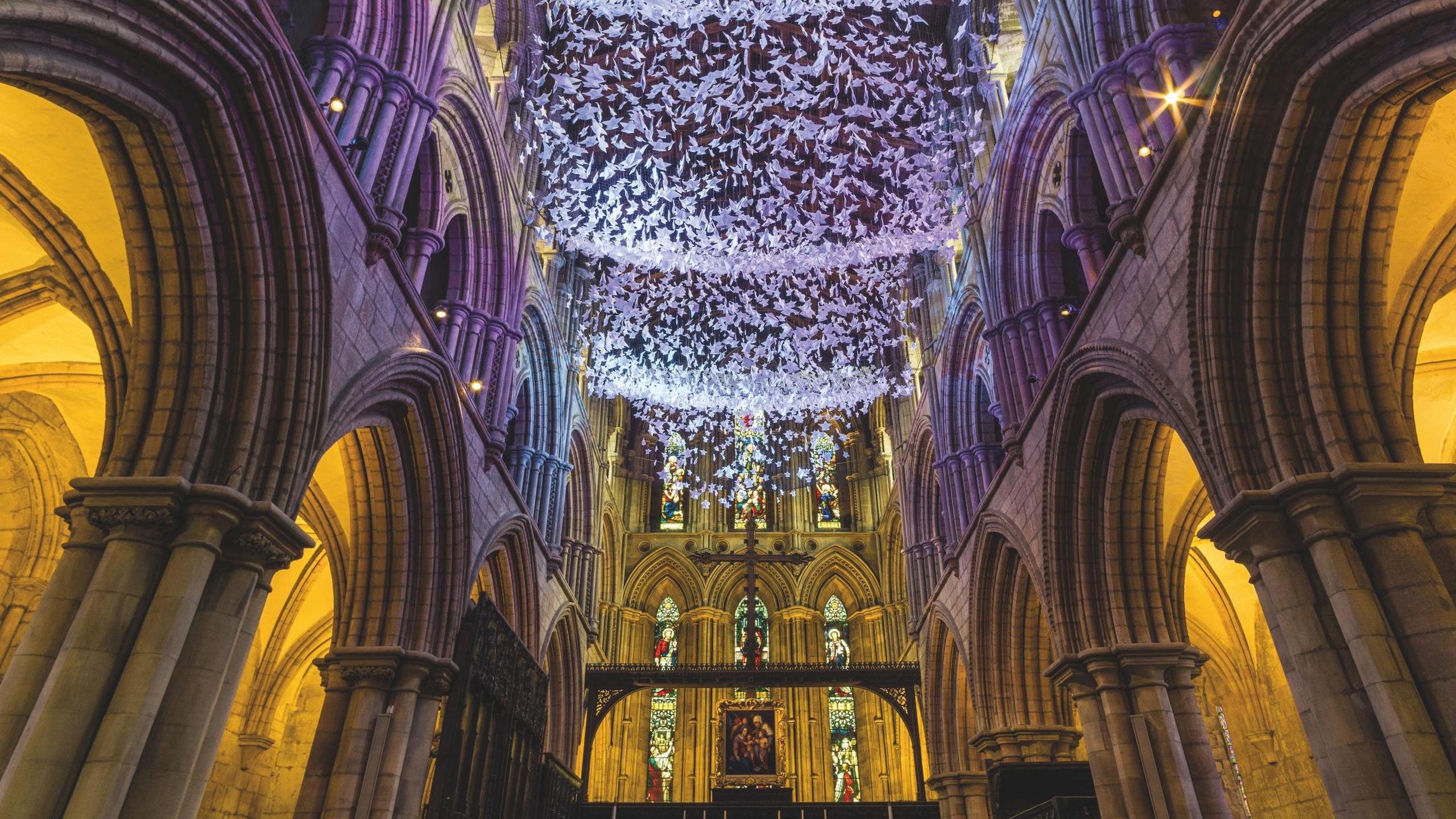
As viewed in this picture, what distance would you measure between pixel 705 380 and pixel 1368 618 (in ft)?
47.1

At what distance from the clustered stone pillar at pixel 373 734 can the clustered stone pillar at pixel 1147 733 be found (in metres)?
7.06

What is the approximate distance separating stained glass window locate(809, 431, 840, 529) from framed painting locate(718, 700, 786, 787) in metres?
9.74

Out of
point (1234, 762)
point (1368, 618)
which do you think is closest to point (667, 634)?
point (1234, 762)

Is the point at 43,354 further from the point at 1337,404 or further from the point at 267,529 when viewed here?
the point at 1337,404

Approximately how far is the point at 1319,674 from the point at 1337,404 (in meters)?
1.80

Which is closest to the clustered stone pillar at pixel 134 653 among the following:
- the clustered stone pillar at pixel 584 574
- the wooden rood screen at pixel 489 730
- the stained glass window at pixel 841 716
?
the wooden rood screen at pixel 489 730

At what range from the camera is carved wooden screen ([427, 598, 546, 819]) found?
9.47 m

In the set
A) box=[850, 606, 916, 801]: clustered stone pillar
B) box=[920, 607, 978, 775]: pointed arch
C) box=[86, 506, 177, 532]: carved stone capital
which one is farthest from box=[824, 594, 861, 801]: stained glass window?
box=[86, 506, 177, 532]: carved stone capital

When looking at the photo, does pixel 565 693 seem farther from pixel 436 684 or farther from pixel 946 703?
pixel 436 684

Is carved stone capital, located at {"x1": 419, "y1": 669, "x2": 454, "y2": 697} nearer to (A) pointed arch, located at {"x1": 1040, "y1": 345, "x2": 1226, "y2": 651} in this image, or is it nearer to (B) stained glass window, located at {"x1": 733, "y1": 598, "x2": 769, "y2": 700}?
(A) pointed arch, located at {"x1": 1040, "y1": 345, "x2": 1226, "y2": 651}

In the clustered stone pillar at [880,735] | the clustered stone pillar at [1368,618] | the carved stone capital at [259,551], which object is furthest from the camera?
the clustered stone pillar at [880,735]

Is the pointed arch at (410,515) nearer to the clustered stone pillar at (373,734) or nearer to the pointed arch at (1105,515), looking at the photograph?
the clustered stone pillar at (373,734)

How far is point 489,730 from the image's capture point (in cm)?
1091

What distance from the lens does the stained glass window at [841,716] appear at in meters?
23.7
